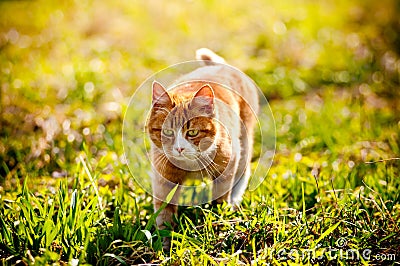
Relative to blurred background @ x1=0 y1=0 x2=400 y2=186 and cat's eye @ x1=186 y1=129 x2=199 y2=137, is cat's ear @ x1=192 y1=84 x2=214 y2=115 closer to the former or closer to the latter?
cat's eye @ x1=186 y1=129 x2=199 y2=137

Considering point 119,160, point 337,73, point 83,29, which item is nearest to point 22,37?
point 83,29

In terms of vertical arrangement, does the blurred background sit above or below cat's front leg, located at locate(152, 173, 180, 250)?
above

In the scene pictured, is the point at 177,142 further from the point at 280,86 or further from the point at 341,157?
the point at 280,86

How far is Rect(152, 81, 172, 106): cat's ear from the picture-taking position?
8.69 ft

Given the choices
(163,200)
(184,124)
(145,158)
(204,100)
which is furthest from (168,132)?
(145,158)

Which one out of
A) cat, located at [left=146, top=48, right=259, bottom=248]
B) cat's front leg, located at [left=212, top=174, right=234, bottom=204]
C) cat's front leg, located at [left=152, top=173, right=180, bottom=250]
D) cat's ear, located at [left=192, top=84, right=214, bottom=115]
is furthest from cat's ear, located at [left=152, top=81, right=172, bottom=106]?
cat's front leg, located at [left=212, top=174, right=234, bottom=204]

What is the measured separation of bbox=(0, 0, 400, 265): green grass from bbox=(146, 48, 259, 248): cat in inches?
6.4

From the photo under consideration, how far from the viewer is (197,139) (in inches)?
106

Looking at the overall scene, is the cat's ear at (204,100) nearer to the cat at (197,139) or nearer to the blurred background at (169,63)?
the cat at (197,139)

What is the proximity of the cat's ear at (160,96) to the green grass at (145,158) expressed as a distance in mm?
601

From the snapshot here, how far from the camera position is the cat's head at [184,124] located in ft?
8.68

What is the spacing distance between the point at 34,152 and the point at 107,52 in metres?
2.52

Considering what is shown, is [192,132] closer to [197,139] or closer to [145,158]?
[197,139]

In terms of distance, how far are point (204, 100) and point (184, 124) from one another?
0.17 m
